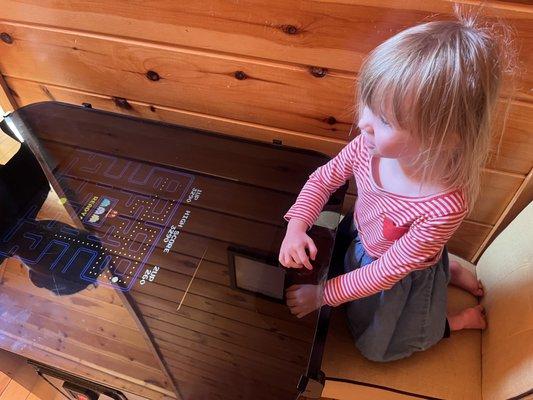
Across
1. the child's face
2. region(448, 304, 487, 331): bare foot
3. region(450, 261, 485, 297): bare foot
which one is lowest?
region(448, 304, 487, 331): bare foot

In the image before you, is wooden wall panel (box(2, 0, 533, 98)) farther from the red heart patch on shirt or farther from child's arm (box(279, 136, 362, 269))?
the red heart patch on shirt

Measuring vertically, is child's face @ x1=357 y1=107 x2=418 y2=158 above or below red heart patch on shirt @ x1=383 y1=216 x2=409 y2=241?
above

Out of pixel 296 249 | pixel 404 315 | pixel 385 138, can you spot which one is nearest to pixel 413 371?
pixel 404 315

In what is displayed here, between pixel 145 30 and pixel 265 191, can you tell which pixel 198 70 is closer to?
pixel 145 30

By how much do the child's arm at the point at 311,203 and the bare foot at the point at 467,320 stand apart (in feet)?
1.07

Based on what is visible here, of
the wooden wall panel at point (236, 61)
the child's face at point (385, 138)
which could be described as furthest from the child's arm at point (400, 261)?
the wooden wall panel at point (236, 61)

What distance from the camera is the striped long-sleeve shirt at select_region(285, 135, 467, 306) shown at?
658 millimetres

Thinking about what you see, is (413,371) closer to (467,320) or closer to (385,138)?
(467,320)

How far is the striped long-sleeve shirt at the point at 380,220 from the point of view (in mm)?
658

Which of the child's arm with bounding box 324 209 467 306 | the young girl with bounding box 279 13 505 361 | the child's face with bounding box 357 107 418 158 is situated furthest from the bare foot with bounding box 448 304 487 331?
the child's face with bounding box 357 107 418 158

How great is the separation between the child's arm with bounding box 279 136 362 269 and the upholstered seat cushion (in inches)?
8.5

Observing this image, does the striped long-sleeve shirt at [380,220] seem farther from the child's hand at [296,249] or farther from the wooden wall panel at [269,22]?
the wooden wall panel at [269,22]

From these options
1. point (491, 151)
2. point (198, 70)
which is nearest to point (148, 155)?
point (198, 70)

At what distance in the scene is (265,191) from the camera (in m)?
0.88
